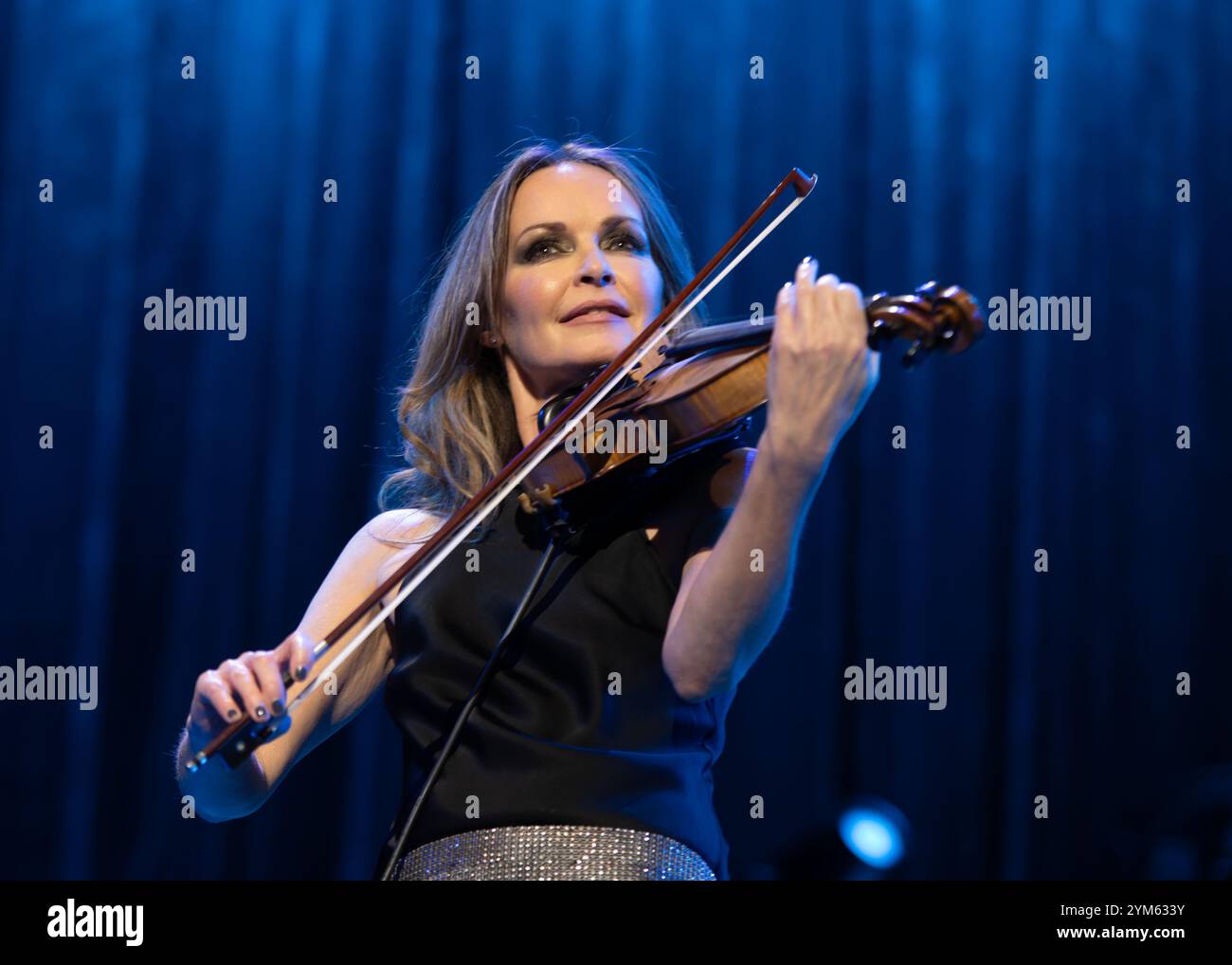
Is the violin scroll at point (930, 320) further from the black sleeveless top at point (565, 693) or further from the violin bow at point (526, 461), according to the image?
the black sleeveless top at point (565, 693)

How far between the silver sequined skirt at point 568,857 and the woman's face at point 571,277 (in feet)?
1.79

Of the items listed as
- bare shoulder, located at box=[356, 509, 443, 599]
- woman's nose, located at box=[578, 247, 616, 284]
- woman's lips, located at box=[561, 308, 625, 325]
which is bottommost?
bare shoulder, located at box=[356, 509, 443, 599]

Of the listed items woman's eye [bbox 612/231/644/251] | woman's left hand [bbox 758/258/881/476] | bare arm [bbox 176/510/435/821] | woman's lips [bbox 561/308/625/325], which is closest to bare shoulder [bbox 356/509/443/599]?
bare arm [bbox 176/510/435/821]

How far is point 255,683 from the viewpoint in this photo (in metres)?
1.08

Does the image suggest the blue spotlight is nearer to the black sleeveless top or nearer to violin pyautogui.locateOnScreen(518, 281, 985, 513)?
the black sleeveless top

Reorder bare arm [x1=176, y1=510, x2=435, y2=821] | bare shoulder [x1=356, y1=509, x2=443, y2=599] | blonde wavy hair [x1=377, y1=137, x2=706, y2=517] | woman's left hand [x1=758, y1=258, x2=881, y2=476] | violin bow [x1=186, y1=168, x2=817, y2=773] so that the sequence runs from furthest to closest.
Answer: blonde wavy hair [x1=377, y1=137, x2=706, y2=517] → bare shoulder [x1=356, y1=509, x2=443, y2=599] → bare arm [x1=176, y1=510, x2=435, y2=821] → violin bow [x1=186, y1=168, x2=817, y2=773] → woman's left hand [x1=758, y1=258, x2=881, y2=476]

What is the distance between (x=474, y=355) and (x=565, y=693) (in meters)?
0.56

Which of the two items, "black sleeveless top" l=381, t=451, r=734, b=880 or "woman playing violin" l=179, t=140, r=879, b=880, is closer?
"woman playing violin" l=179, t=140, r=879, b=880

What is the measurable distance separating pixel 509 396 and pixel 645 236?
284 mm

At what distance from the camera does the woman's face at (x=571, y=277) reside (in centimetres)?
151

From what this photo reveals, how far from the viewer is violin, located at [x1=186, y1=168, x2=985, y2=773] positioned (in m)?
1.08
